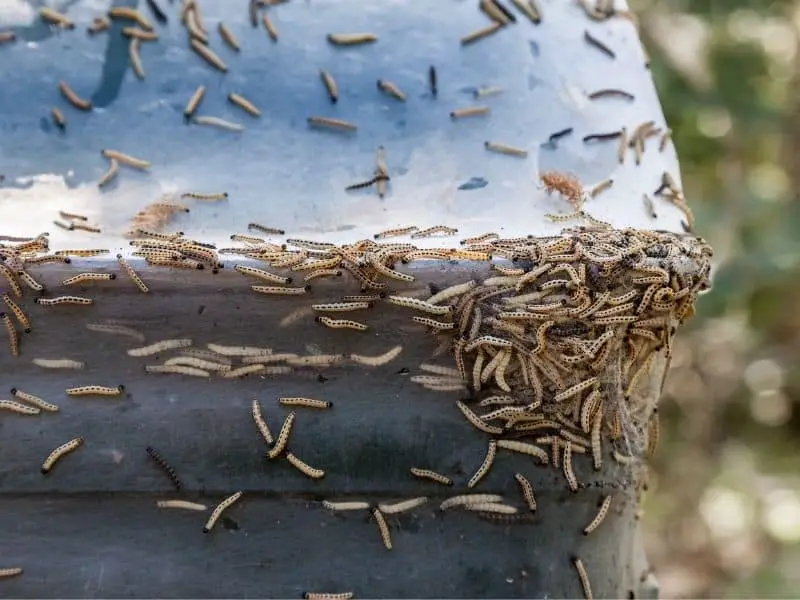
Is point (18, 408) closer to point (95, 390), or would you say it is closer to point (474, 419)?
point (95, 390)

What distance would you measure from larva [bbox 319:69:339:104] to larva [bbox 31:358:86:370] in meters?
0.72

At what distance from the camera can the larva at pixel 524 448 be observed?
1459mm

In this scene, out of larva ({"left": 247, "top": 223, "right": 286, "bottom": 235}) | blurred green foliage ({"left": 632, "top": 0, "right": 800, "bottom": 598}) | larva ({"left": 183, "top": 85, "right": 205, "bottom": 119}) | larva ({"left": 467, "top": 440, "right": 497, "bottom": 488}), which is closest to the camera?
larva ({"left": 467, "top": 440, "right": 497, "bottom": 488})

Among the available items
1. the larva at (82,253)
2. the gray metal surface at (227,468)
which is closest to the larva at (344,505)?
the gray metal surface at (227,468)

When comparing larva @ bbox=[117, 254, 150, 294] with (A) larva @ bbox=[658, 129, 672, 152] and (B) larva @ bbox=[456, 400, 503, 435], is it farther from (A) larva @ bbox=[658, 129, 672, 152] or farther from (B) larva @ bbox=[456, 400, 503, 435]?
(A) larva @ bbox=[658, 129, 672, 152]

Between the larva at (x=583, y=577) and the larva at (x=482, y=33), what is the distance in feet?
3.56

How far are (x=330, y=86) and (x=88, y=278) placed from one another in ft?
2.11

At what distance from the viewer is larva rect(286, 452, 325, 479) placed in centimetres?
141

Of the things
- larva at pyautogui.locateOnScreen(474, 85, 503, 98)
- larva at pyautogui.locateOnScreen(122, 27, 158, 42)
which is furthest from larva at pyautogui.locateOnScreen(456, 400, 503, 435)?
larva at pyautogui.locateOnScreen(122, 27, 158, 42)

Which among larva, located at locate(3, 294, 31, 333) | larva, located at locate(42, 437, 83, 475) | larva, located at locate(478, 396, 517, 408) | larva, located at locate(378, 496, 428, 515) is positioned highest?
larva, located at locate(3, 294, 31, 333)

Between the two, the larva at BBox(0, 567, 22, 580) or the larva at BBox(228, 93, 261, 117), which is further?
the larva at BBox(228, 93, 261, 117)

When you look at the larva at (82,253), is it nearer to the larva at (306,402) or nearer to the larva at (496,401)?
the larva at (306,402)

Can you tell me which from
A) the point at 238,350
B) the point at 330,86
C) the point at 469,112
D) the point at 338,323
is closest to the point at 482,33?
the point at 469,112

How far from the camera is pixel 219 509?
55.7 inches
